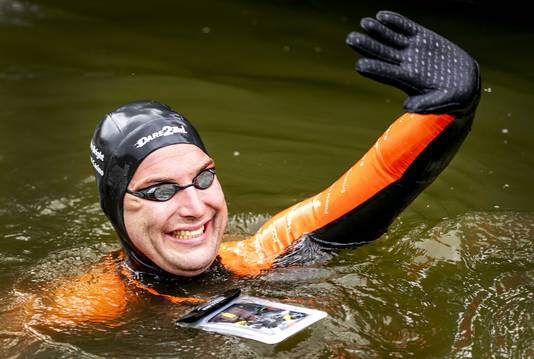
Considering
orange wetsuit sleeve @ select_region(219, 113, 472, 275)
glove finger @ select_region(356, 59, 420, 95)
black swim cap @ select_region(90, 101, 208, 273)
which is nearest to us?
glove finger @ select_region(356, 59, 420, 95)

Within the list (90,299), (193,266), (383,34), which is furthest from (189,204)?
(383,34)

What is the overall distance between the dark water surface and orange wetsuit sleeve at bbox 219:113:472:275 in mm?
174

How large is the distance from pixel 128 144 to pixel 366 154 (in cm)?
104

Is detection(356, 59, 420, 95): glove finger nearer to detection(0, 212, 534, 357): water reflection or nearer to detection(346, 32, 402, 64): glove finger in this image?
detection(346, 32, 402, 64): glove finger

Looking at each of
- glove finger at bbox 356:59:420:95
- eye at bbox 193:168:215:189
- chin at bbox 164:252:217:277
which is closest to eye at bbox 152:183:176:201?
eye at bbox 193:168:215:189

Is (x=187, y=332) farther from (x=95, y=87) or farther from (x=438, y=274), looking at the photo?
(x=95, y=87)

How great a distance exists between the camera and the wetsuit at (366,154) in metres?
3.81

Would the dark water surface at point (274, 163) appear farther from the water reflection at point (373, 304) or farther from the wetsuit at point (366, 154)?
the wetsuit at point (366, 154)

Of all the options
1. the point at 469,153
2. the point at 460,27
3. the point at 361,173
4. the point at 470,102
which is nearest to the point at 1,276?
the point at 361,173

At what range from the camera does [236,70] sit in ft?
26.2

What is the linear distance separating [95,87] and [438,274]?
374cm

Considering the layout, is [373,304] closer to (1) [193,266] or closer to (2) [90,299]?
(1) [193,266]

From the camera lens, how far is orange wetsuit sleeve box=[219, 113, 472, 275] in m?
3.93

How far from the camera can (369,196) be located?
4.14 metres
